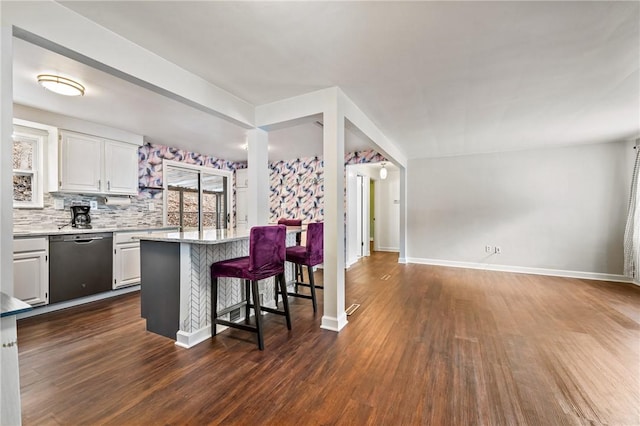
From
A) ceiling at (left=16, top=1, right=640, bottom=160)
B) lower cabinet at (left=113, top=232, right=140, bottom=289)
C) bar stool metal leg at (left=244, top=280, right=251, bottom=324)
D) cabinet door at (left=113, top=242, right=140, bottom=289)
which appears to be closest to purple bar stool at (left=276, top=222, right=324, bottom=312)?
bar stool metal leg at (left=244, top=280, right=251, bottom=324)

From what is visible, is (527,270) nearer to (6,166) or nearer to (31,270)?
(6,166)

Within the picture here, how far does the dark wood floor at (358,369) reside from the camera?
1510 millimetres

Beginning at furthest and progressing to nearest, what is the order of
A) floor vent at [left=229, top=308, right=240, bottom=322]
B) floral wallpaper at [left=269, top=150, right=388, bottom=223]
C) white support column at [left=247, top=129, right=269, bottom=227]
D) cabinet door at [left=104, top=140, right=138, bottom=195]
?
floral wallpaper at [left=269, top=150, right=388, bottom=223], cabinet door at [left=104, top=140, right=138, bottom=195], white support column at [left=247, top=129, right=269, bottom=227], floor vent at [left=229, top=308, right=240, bottom=322]

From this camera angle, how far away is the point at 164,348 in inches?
87.4

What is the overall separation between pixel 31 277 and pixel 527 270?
7584mm

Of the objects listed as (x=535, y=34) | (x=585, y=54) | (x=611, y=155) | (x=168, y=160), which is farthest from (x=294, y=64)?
(x=611, y=155)

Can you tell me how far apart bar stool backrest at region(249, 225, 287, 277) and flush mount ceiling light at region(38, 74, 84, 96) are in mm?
2322

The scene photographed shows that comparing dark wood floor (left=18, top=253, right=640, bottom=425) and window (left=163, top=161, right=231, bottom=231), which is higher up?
window (left=163, top=161, right=231, bottom=231)

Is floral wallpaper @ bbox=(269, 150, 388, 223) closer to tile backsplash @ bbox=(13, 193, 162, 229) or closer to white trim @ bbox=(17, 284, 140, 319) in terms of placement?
tile backsplash @ bbox=(13, 193, 162, 229)

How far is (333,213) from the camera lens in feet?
8.58

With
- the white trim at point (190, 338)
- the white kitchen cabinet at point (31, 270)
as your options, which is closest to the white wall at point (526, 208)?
the white trim at point (190, 338)

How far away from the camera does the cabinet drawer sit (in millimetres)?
2810

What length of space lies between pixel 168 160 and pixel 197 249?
3397 mm

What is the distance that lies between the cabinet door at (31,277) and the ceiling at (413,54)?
1.82 m
